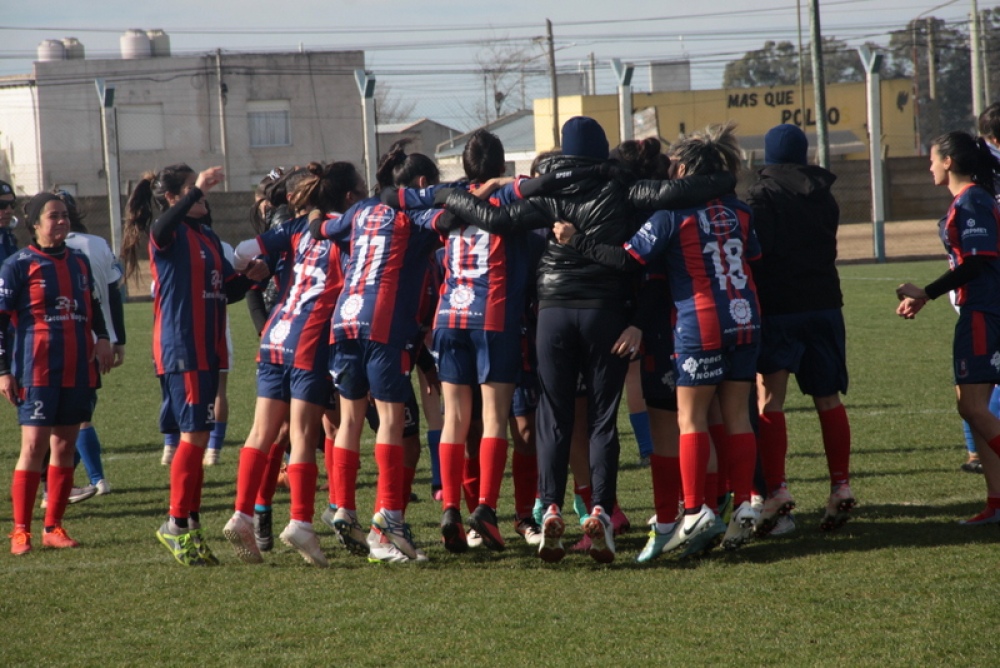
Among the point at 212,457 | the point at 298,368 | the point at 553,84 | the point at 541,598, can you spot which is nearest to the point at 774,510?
the point at 541,598

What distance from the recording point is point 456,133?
2426 inches

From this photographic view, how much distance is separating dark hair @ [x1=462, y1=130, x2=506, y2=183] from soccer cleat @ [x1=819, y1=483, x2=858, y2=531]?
2291 mm

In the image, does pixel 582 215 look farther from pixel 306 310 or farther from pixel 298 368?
pixel 298 368

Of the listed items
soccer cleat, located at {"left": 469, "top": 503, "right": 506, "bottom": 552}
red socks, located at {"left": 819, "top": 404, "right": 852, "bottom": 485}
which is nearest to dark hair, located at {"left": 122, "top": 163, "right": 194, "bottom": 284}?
soccer cleat, located at {"left": 469, "top": 503, "right": 506, "bottom": 552}

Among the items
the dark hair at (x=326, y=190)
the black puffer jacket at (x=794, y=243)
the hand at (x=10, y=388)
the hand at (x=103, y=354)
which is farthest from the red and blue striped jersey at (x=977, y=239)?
the hand at (x=10, y=388)

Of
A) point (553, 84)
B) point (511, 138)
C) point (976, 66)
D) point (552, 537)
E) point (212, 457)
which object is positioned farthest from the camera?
point (511, 138)

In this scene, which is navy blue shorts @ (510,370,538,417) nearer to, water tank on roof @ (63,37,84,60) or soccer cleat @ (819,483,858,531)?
soccer cleat @ (819,483,858,531)

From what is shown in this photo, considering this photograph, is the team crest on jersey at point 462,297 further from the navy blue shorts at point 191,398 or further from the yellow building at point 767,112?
the yellow building at point 767,112

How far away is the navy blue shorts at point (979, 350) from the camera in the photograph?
5547 millimetres

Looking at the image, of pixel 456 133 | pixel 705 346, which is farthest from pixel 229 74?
pixel 705 346

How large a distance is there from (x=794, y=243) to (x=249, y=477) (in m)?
2.91

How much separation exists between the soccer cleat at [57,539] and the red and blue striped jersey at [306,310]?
1.58 meters

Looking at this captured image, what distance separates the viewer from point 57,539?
6098mm

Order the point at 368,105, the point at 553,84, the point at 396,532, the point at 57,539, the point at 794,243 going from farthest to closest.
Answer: the point at 553,84, the point at 368,105, the point at 57,539, the point at 794,243, the point at 396,532
